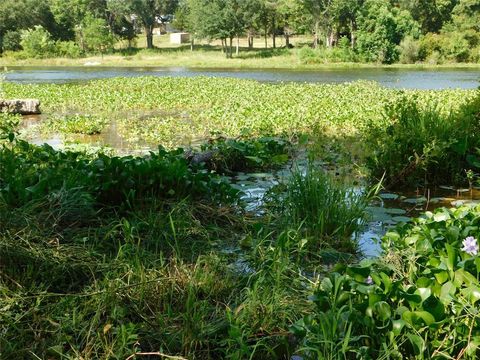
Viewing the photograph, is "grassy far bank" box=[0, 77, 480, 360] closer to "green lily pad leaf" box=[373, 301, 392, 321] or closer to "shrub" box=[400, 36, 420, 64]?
"green lily pad leaf" box=[373, 301, 392, 321]

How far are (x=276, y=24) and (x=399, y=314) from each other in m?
55.1

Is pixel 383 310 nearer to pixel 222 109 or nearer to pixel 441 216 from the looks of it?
pixel 441 216

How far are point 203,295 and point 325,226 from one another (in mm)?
1209

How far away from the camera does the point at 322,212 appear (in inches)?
143

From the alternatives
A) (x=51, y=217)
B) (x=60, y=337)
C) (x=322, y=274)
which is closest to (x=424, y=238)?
(x=322, y=274)

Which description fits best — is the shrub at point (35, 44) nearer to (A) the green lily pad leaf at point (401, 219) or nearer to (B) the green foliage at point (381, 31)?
(B) the green foliage at point (381, 31)

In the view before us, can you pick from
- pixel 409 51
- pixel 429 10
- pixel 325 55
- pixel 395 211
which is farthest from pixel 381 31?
pixel 395 211

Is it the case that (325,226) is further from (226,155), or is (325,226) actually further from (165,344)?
(226,155)

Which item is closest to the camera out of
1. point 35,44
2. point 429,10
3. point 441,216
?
point 441,216

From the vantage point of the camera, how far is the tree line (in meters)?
45.0

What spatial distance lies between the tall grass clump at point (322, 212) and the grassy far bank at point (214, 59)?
36618 millimetres

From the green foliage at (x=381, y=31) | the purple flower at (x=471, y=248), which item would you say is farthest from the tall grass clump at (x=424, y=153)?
the green foliage at (x=381, y=31)

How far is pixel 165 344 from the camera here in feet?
7.82

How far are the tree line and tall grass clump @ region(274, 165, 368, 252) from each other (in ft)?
138
